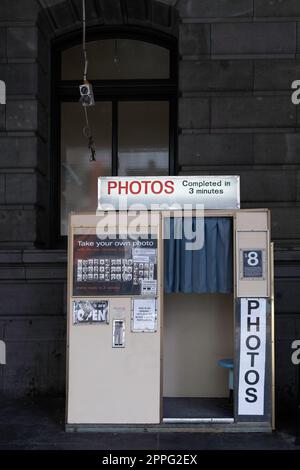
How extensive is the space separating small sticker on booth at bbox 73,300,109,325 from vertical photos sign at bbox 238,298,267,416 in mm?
1721

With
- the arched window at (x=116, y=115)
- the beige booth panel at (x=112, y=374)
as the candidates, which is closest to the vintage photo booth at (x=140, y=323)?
the beige booth panel at (x=112, y=374)

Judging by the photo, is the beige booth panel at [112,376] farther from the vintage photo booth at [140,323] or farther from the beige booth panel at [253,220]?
the beige booth panel at [253,220]

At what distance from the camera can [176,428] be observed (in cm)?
679

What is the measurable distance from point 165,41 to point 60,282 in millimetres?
4868

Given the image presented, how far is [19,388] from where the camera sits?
881cm

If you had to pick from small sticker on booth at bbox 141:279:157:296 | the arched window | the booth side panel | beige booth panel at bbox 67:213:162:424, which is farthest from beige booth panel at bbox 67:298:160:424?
the arched window

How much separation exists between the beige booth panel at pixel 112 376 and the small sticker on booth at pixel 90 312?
7cm

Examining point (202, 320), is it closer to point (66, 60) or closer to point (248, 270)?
point (248, 270)

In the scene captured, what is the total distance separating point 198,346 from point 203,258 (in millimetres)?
1561

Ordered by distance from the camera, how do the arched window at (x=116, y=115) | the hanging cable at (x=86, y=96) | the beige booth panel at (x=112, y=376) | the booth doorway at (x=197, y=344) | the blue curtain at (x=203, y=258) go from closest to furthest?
the beige booth panel at (x=112, y=376)
the blue curtain at (x=203, y=258)
the booth doorway at (x=197, y=344)
the hanging cable at (x=86, y=96)
the arched window at (x=116, y=115)

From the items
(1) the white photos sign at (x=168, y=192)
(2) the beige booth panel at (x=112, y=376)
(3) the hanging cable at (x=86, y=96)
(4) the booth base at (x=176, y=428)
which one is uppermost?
(3) the hanging cable at (x=86, y=96)

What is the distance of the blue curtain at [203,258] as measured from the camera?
696 cm
